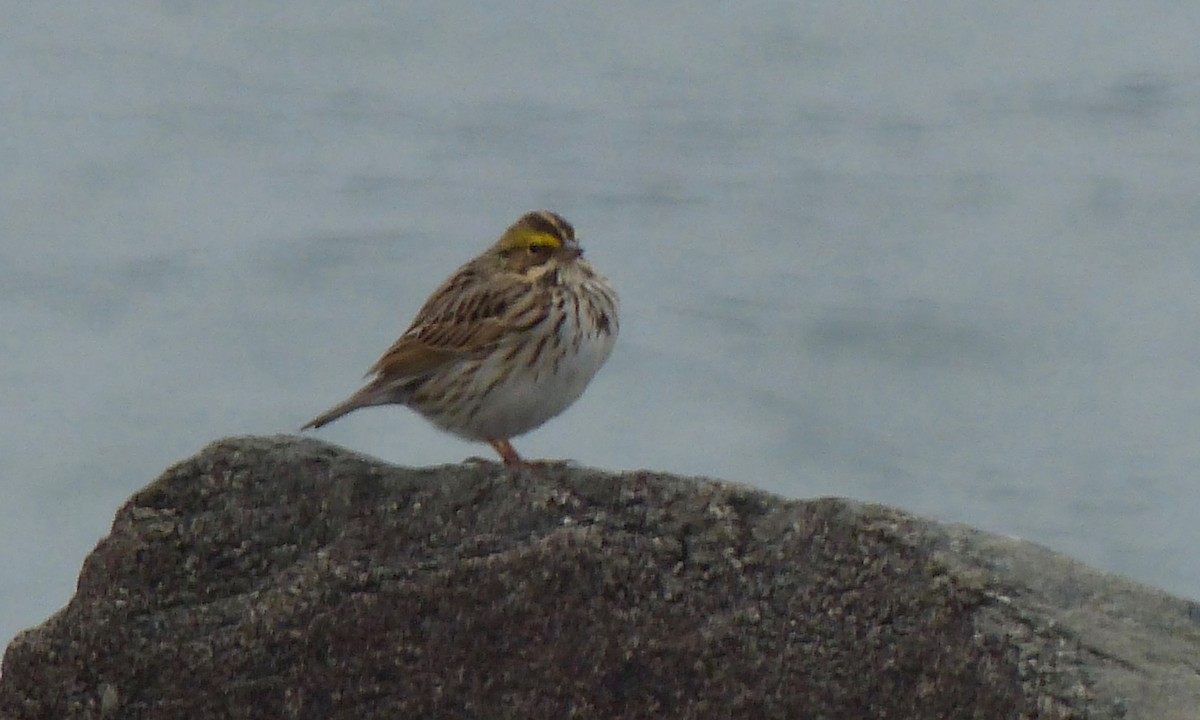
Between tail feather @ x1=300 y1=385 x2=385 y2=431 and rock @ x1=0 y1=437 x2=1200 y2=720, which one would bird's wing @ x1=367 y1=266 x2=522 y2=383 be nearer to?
tail feather @ x1=300 y1=385 x2=385 y2=431

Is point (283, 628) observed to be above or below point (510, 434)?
below

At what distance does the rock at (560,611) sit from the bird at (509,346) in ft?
4.03

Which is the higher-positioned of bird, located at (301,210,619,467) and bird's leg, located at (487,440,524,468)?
bird, located at (301,210,619,467)

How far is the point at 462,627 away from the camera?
4.51m

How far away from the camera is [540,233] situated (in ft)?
21.0

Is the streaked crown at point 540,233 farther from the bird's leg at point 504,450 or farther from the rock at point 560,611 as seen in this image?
the rock at point 560,611

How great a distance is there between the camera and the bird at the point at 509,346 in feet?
20.1

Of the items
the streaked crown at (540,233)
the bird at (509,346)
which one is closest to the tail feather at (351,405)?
the bird at (509,346)

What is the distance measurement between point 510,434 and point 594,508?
1.61 metres

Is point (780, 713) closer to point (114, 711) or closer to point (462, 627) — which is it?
point (462, 627)

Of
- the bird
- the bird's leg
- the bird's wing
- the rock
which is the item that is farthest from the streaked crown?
the rock

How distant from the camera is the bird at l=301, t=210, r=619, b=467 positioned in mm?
6129

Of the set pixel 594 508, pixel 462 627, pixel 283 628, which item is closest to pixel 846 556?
pixel 594 508

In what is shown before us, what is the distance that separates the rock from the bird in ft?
4.03
